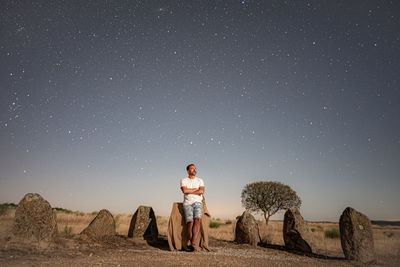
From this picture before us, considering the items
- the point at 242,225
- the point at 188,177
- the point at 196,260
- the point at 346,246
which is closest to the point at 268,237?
the point at 242,225

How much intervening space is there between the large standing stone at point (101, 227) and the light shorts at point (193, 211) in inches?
163

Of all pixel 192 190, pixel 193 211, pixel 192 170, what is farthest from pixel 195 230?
pixel 192 170

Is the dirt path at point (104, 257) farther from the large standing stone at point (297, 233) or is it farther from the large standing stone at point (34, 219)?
the large standing stone at point (297, 233)

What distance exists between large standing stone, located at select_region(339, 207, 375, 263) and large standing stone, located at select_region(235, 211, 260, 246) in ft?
12.2

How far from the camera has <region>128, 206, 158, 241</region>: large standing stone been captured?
41.9 ft

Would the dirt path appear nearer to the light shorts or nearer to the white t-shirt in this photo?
the light shorts

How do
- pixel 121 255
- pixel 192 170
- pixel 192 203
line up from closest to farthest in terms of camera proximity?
pixel 121 255 < pixel 192 203 < pixel 192 170

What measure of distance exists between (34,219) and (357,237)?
34.5ft

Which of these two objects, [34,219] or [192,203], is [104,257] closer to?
[192,203]

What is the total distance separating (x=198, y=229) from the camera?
33.6ft

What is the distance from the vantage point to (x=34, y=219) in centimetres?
1047

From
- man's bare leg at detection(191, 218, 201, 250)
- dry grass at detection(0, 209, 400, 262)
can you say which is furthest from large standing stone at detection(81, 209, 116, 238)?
man's bare leg at detection(191, 218, 201, 250)

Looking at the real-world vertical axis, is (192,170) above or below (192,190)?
above

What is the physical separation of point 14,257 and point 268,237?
9930 millimetres
